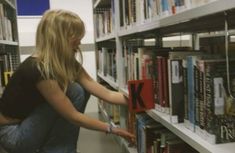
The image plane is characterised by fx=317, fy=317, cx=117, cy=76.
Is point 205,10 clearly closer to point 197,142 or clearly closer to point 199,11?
point 199,11

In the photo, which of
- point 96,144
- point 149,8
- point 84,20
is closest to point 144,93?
point 149,8

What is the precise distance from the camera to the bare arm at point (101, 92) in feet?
5.77

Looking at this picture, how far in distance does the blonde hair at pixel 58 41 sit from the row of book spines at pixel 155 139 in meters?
0.44

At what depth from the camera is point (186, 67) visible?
1.02m

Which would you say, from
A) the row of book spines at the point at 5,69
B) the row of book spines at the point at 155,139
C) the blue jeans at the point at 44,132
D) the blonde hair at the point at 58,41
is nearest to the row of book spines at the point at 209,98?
the row of book spines at the point at 155,139

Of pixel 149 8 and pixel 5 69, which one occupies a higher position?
pixel 149 8

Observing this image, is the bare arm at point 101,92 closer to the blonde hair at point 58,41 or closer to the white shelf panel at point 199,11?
the blonde hair at point 58,41

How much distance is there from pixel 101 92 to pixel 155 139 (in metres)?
0.49

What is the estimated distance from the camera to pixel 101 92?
1842mm

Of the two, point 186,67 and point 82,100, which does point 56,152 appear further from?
point 186,67

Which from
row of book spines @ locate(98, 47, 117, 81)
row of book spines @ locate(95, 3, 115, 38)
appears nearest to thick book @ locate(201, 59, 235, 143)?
row of book spines @ locate(98, 47, 117, 81)

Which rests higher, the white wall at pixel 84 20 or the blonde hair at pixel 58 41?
the white wall at pixel 84 20

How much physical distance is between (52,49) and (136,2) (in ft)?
1.61

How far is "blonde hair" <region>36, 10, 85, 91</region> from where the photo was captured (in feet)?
5.10
